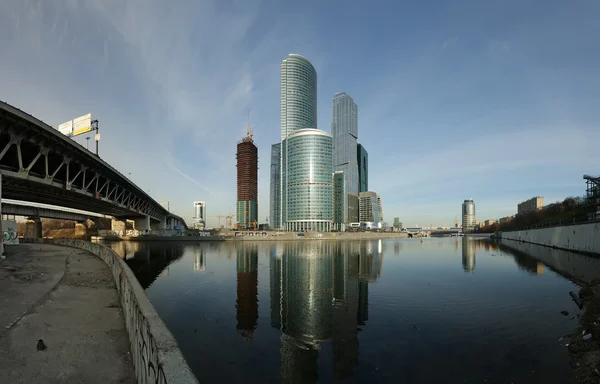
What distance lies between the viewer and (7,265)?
28969 millimetres

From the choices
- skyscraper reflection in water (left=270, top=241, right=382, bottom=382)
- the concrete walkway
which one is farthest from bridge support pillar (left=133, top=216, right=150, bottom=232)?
the concrete walkway

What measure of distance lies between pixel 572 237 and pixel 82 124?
11418cm

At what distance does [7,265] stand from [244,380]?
31.1 metres

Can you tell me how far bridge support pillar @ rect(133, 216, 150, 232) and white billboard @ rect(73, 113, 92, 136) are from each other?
256 feet

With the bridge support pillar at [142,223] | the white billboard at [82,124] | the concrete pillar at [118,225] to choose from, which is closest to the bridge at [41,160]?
the white billboard at [82,124]

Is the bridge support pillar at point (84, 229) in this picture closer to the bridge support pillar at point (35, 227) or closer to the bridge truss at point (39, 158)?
the bridge support pillar at point (35, 227)

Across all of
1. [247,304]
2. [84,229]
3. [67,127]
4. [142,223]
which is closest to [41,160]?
[67,127]

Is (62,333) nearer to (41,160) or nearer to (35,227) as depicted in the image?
(41,160)

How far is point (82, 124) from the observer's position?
60.6m

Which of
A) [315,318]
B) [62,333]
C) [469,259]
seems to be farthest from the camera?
[469,259]

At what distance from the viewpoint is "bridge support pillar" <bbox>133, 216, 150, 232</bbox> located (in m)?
133

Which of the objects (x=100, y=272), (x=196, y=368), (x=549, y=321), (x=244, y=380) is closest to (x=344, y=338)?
(x=244, y=380)

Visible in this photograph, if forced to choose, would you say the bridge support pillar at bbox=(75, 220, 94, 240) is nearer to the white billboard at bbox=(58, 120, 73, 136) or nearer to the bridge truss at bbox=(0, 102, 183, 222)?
the bridge truss at bbox=(0, 102, 183, 222)

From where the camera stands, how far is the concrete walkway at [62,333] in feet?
28.3
